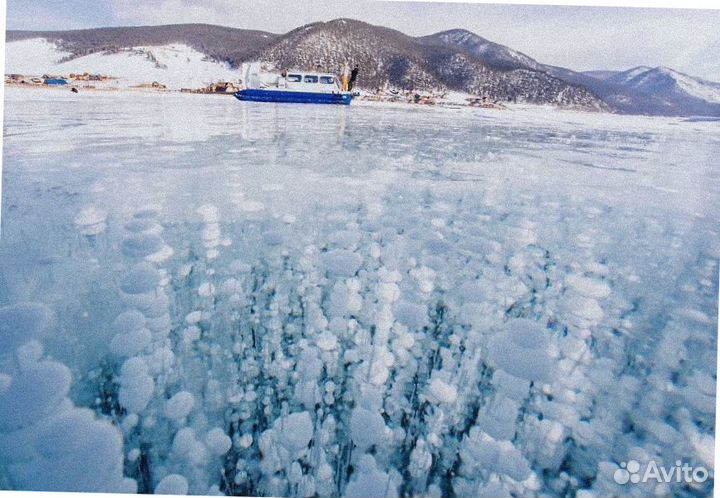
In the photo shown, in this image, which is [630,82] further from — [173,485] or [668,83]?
[173,485]

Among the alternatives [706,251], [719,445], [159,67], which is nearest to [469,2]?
[706,251]

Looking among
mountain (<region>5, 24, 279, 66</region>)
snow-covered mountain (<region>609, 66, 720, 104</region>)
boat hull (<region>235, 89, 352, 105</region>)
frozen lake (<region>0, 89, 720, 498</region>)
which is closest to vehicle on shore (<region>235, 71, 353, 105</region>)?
boat hull (<region>235, 89, 352, 105</region>)

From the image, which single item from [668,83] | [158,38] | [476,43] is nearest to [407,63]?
[476,43]

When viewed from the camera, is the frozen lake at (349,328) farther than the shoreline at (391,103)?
No

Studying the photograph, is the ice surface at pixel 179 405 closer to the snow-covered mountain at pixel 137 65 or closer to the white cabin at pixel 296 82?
the snow-covered mountain at pixel 137 65

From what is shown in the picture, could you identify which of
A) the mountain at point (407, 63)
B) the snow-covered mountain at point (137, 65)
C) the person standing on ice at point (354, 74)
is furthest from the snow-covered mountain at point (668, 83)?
the snow-covered mountain at point (137, 65)

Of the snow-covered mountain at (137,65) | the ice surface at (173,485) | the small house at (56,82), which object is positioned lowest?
the ice surface at (173,485)

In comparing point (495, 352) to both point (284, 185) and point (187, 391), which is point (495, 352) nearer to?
point (187, 391)
